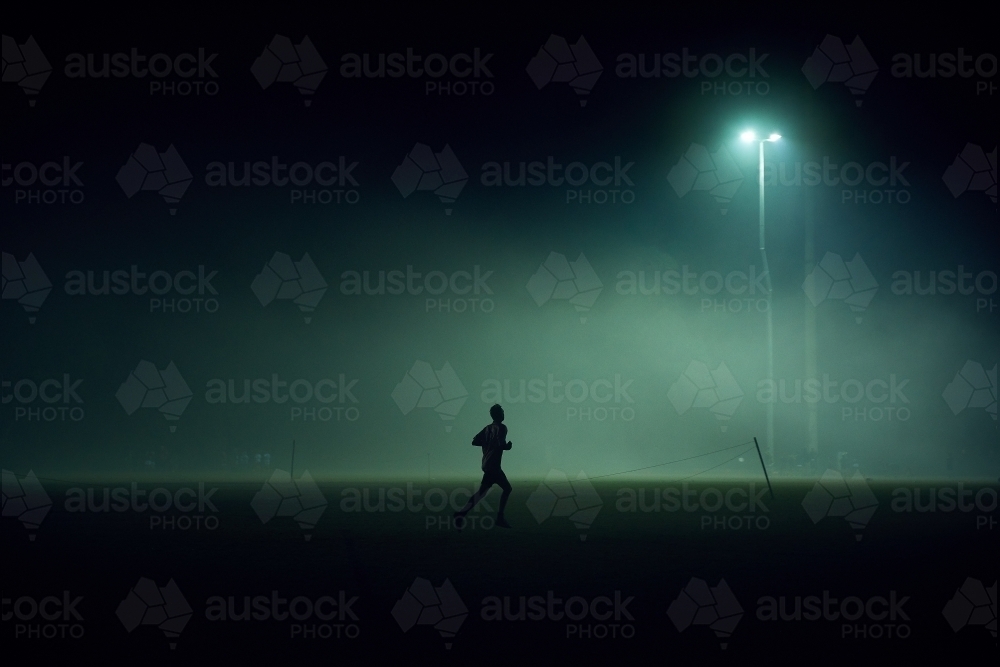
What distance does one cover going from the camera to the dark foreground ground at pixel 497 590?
281 inches

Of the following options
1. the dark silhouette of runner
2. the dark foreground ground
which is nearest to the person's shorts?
the dark silhouette of runner

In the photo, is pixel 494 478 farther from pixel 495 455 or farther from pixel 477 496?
pixel 477 496

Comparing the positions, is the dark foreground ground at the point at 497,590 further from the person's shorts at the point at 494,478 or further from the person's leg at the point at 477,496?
the person's shorts at the point at 494,478

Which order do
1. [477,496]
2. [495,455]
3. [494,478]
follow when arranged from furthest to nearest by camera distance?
[495,455] < [494,478] < [477,496]

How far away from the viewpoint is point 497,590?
923 cm

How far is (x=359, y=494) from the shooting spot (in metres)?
23.5

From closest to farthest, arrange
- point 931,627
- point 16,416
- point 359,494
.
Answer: point 931,627 → point 359,494 → point 16,416

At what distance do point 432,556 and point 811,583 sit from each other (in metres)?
3.85

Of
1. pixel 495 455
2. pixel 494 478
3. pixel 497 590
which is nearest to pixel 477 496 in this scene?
pixel 494 478

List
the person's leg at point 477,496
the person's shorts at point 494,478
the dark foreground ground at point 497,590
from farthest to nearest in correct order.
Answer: the person's shorts at point 494,478, the person's leg at point 477,496, the dark foreground ground at point 497,590

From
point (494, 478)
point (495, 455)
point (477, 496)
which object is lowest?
point (477, 496)

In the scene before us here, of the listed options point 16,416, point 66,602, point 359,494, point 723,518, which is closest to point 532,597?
point 66,602

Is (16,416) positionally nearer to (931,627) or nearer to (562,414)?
(562,414)

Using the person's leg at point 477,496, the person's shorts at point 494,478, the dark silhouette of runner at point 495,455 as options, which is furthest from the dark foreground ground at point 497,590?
A: the person's shorts at point 494,478
